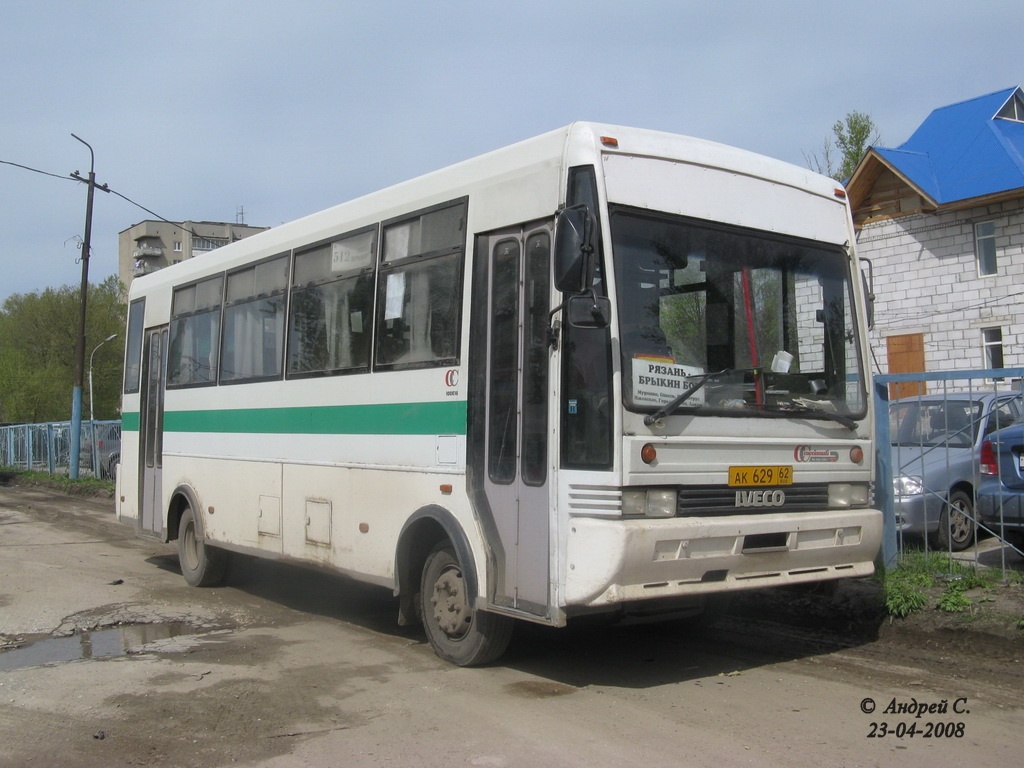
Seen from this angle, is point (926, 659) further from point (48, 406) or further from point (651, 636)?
point (48, 406)

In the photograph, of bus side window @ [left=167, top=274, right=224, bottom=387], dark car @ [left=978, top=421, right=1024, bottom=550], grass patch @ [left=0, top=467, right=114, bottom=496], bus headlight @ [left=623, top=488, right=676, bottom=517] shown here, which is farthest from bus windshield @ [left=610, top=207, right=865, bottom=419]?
grass patch @ [left=0, top=467, right=114, bottom=496]

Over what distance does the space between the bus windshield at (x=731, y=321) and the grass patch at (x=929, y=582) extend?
166 centimetres

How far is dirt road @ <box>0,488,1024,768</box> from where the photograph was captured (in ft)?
16.7

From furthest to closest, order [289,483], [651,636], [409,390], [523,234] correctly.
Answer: [289,483]
[651,636]
[409,390]
[523,234]

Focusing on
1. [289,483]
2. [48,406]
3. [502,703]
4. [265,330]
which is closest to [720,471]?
[502,703]

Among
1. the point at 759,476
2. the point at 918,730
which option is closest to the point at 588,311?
the point at 759,476

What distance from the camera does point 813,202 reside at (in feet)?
23.0

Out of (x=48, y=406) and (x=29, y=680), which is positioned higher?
(x=48, y=406)

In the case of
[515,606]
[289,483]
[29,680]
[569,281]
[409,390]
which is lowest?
[29,680]

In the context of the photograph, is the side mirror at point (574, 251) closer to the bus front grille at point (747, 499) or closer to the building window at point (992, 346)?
the bus front grille at point (747, 499)

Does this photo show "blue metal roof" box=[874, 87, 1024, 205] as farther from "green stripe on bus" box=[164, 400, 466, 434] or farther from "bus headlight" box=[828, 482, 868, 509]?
"green stripe on bus" box=[164, 400, 466, 434]

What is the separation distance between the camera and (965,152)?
2541 cm

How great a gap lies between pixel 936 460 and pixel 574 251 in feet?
17.1

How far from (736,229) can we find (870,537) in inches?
87.5
